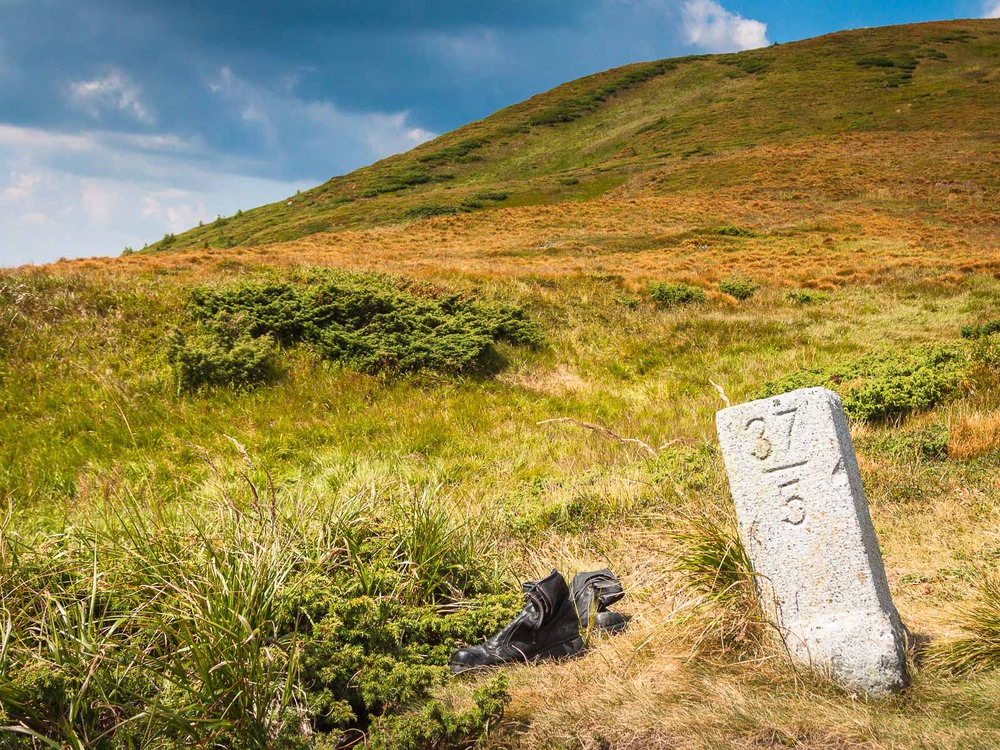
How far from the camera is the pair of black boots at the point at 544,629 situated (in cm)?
321

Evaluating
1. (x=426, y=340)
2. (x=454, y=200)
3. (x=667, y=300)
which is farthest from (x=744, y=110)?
(x=426, y=340)

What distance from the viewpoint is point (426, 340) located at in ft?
30.8

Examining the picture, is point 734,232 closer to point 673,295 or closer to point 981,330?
Answer: point 673,295

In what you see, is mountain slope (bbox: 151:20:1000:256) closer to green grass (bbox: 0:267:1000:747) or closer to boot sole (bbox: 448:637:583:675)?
green grass (bbox: 0:267:1000:747)

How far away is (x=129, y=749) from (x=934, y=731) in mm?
3004

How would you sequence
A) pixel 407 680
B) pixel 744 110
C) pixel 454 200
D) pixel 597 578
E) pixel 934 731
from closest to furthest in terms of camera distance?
1. pixel 934 731
2. pixel 407 680
3. pixel 597 578
4. pixel 454 200
5. pixel 744 110

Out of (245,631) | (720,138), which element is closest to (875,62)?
(720,138)

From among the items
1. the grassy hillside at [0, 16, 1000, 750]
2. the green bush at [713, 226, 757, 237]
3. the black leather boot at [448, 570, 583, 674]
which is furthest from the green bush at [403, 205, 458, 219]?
the black leather boot at [448, 570, 583, 674]

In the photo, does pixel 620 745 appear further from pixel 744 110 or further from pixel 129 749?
pixel 744 110

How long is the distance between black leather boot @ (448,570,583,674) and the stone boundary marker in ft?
3.49

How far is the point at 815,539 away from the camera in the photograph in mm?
2863

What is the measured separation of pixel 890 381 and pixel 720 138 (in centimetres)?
5587

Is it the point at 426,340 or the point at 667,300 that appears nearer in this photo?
the point at 426,340

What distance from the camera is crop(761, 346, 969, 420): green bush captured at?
682 centimetres
